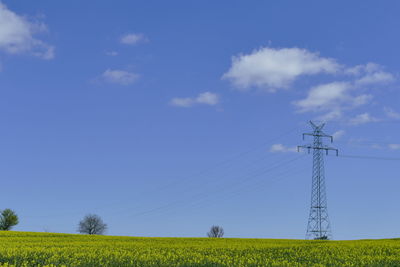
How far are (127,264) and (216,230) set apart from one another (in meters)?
111

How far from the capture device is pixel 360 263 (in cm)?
1994

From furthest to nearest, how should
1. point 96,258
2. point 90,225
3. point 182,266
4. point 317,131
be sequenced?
point 90,225 → point 317,131 → point 96,258 → point 182,266

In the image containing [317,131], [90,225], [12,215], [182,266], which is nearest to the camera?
[182,266]

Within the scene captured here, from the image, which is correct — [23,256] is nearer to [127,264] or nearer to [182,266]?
[127,264]

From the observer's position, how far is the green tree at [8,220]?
10612 cm

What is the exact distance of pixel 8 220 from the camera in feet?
349

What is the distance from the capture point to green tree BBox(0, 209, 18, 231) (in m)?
106

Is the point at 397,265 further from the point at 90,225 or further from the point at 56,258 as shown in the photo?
the point at 90,225

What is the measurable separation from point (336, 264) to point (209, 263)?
17.8 feet

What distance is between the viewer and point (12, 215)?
106562mm

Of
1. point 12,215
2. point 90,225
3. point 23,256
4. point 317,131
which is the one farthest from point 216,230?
point 23,256

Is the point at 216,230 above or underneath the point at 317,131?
underneath

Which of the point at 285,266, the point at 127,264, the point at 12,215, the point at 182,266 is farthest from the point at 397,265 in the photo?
the point at 12,215

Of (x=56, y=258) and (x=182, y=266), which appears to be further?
(x=56, y=258)
